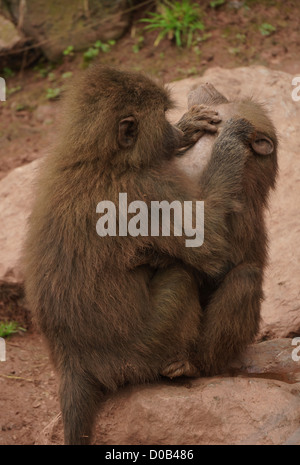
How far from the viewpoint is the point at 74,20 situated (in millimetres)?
8656

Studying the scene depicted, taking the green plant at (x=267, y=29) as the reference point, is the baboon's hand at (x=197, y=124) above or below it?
above

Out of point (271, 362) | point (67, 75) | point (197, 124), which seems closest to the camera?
point (197, 124)

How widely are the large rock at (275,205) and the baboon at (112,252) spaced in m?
1.19

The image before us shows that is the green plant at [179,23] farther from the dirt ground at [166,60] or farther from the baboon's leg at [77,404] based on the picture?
the baboon's leg at [77,404]

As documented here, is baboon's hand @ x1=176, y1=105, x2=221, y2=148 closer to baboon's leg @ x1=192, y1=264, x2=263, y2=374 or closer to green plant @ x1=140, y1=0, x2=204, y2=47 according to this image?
baboon's leg @ x1=192, y1=264, x2=263, y2=374

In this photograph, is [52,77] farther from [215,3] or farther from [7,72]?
[215,3]

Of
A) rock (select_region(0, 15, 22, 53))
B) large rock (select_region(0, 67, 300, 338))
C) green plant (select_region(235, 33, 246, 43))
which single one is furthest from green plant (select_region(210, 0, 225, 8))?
rock (select_region(0, 15, 22, 53))

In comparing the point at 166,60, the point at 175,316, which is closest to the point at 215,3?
the point at 166,60

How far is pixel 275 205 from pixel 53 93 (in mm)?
3821

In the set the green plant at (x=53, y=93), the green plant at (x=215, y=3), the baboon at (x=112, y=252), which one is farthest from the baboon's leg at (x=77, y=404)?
the green plant at (x=215, y=3)

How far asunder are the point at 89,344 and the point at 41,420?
4.55 feet

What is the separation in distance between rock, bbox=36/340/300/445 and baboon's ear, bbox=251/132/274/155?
1364mm

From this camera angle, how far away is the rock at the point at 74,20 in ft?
28.3

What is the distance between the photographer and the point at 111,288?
12.1 ft
